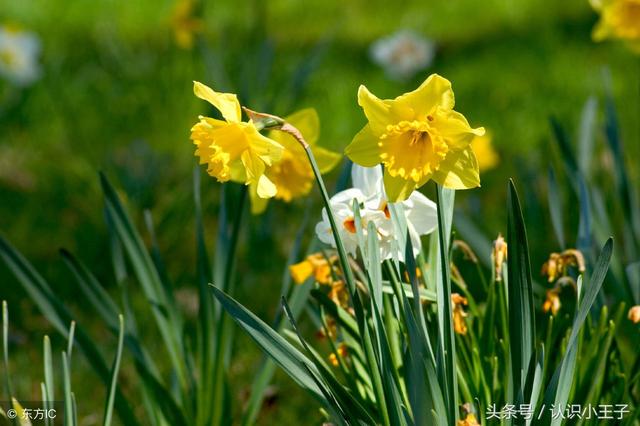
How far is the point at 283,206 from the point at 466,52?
5.08 feet

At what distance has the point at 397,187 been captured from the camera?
1.23 m

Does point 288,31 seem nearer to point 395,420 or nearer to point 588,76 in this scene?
point 588,76

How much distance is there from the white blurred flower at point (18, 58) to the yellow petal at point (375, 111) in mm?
2573

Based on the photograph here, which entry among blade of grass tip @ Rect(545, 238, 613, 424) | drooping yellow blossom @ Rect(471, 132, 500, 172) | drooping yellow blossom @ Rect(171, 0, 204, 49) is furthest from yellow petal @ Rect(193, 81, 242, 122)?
drooping yellow blossom @ Rect(171, 0, 204, 49)

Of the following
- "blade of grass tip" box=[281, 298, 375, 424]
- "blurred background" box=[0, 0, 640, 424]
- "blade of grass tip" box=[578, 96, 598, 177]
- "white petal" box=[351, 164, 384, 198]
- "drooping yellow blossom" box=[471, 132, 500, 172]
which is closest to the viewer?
"blade of grass tip" box=[281, 298, 375, 424]

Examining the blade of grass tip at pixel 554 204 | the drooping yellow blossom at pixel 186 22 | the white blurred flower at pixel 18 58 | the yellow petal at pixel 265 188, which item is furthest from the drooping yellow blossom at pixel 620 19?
the white blurred flower at pixel 18 58

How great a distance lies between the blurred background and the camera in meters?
2.59

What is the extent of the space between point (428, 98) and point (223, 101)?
0.27m

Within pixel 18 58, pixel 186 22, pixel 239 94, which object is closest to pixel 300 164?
pixel 239 94

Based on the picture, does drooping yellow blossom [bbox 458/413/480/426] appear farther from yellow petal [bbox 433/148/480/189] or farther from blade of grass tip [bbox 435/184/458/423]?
yellow petal [bbox 433/148/480/189]

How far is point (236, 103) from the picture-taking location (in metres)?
1.23

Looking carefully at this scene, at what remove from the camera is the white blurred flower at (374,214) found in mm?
1338

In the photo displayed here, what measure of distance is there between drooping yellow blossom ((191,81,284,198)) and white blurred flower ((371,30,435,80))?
2.47m

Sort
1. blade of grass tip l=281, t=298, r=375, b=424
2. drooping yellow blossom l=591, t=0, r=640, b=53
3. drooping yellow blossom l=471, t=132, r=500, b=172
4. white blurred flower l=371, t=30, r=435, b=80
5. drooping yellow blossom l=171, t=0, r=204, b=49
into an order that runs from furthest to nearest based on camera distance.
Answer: white blurred flower l=371, t=30, r=435, b=80, drooping yellow blossom l=171, t=0, r=204, b=49, drooping yellow blossom l=471, t=132, r=500, b=172, drooping yellow blossom l=591, t=0, r=640, b=53, blade of grass tip l=281, t=298, r=375, b=424
